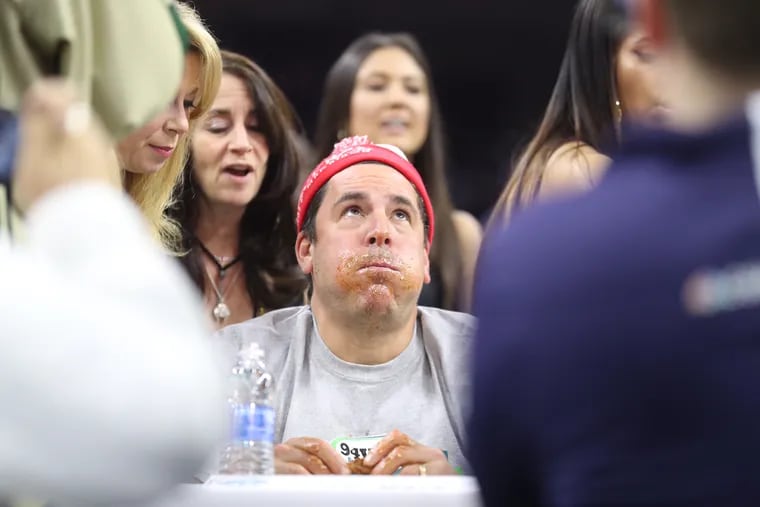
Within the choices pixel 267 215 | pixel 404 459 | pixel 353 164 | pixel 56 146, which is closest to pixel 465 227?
pixel 267 215

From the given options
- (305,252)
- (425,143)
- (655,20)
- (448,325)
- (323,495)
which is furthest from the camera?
(425,143)

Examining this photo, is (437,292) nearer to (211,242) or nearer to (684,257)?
(211,242)

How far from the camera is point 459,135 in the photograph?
674 cm

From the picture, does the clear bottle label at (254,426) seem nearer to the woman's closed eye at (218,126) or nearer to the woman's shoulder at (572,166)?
the woman's shoulder at (572,166)

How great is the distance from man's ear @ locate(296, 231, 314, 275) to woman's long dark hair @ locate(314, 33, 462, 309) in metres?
0.68

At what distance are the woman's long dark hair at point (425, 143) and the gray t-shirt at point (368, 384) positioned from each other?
75 cm

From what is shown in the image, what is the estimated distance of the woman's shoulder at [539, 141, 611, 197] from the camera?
2729 millimetres

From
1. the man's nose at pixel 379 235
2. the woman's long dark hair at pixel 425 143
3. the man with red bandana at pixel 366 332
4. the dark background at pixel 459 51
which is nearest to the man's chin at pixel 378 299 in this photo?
the man with red bandana at pixel 366 332

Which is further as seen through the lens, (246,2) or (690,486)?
(246,2)

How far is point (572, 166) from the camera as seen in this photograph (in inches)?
109

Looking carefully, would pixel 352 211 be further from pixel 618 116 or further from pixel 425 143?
pixel 425 143

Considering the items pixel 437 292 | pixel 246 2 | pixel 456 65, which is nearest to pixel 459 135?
pixel 456 65

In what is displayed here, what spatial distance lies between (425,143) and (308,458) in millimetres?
1780

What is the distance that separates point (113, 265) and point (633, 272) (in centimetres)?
43
